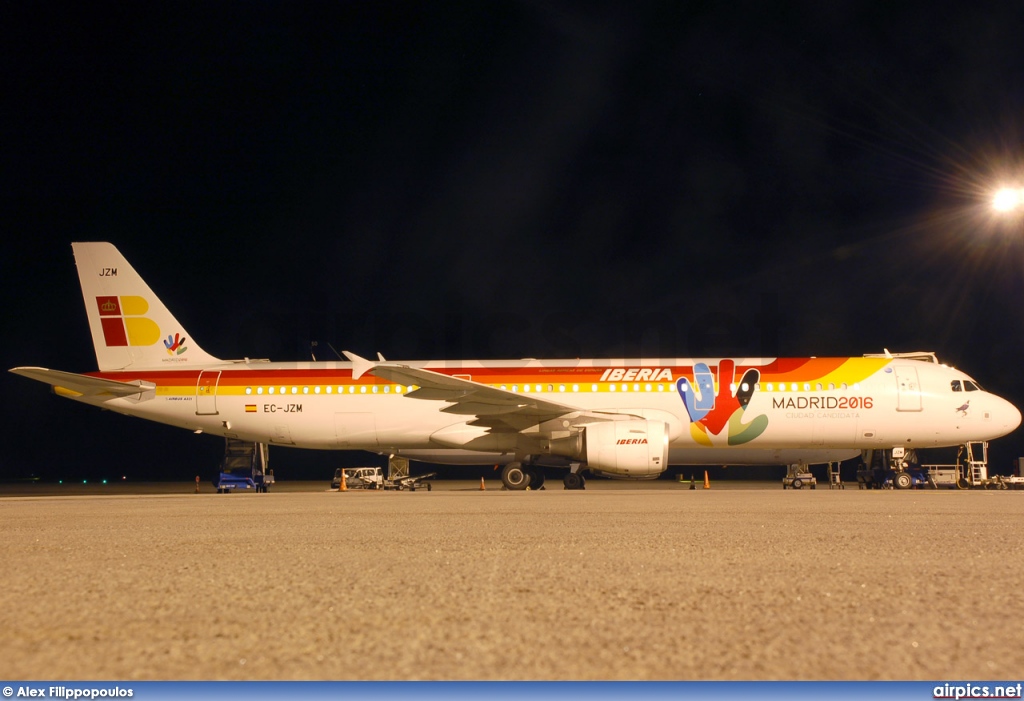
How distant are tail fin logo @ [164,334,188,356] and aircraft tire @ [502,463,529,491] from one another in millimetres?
8984

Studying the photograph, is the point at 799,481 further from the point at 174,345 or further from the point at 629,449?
the point at 174,345

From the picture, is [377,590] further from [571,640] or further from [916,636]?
[916,636]

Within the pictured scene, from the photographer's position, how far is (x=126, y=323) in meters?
20.5

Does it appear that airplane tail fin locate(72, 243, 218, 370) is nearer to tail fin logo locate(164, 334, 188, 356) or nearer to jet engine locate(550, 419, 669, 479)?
tail fin logo locate(164, 334, 188, 356)

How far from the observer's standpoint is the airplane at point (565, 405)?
718 inches

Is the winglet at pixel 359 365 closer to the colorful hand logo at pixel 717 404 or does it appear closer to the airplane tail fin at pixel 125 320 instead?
the airplane tail fin at pixel 125 320

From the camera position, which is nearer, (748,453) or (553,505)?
(553,505)

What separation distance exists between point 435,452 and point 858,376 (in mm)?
10468

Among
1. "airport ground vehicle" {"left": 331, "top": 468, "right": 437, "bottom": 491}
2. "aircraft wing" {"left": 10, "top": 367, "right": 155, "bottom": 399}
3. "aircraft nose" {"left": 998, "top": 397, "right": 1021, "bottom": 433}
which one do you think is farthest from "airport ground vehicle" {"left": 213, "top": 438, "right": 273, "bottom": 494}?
"aircraft nose" {"left": 998, "top": 397, "right": 1021, "bottom": 433}

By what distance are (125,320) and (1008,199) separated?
1978 cm

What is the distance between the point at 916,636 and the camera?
2.32m

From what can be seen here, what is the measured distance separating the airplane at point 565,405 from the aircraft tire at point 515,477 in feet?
0.10

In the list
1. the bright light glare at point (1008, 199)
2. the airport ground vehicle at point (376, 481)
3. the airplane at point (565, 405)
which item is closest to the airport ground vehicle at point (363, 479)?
the airport ground vehicle at point (376, 481)

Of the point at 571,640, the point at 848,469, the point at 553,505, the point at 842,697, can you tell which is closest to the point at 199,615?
the point at 571,640
